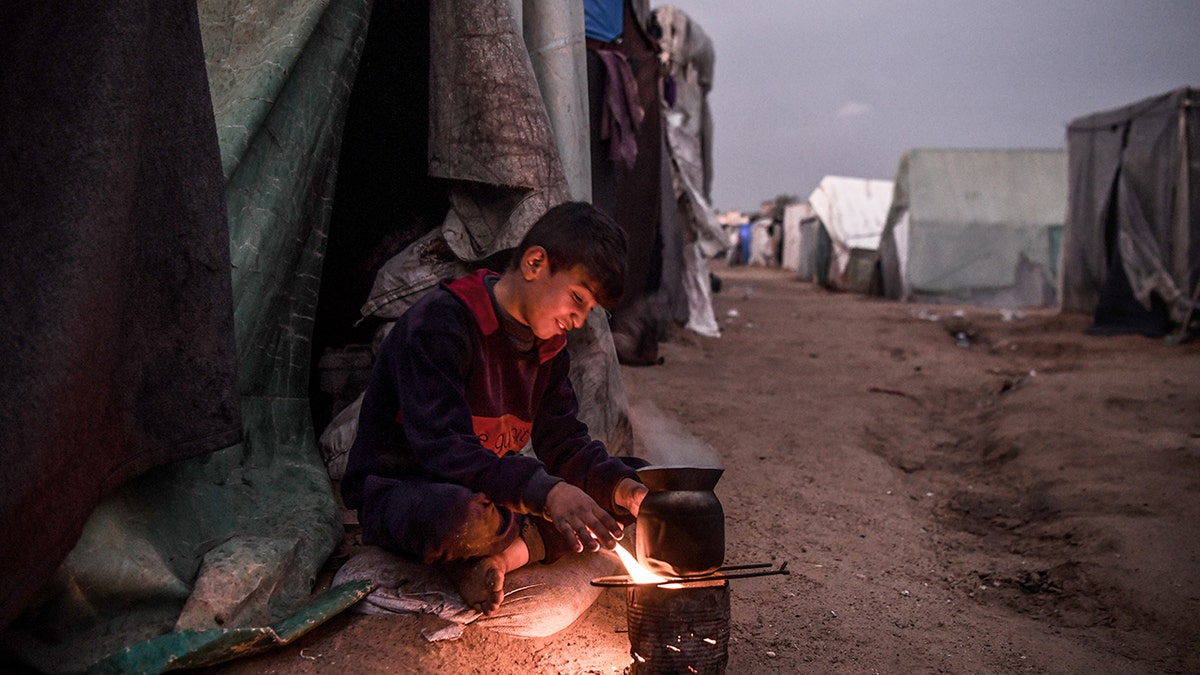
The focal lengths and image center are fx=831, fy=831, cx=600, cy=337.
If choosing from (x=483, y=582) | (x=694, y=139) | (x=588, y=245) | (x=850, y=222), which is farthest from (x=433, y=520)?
(x=850, y=222)

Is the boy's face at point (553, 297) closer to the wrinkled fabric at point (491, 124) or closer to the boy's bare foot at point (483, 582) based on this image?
the boy's bare foot at point (483, 582)

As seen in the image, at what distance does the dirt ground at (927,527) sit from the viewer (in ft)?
6.53

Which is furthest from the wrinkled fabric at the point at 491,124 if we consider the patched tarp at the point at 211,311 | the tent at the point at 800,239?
the tent at the point at 800,239

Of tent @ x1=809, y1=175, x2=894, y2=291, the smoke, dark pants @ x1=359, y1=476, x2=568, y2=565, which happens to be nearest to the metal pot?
dark pants @ x1=359, y1=476, x2=568, y2=565

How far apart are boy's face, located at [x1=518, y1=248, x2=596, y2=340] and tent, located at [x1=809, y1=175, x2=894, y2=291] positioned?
15887mm

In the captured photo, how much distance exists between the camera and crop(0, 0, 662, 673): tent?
1.64 meters

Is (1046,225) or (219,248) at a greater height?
(1046,225)

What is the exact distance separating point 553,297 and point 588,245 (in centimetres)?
15

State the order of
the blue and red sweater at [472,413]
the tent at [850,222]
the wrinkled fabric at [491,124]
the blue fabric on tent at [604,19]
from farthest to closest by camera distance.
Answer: the tent at [850,222]
the blue fabric on tent at [604,19]
the wrinkled fabric at [491,124]
the blue and red sweater at [472,413]

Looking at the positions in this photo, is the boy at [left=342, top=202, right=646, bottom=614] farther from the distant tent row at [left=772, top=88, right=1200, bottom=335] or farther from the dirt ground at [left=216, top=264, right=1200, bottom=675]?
the distant tent row at [left=772, top=88, right=1200, bottom=335]

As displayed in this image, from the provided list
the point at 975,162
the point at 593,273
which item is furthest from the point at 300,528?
the point at 975,162

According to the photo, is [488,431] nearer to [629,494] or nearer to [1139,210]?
[629,494]

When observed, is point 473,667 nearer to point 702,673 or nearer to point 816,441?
point 702,673

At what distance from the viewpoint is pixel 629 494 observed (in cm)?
199
